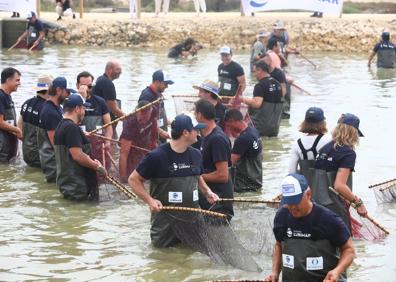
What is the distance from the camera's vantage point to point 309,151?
988 centimetres

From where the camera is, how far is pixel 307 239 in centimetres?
720

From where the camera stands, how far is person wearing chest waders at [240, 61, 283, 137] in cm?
1562

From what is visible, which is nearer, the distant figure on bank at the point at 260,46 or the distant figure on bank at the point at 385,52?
the distant figure on bank at the point at 260,46

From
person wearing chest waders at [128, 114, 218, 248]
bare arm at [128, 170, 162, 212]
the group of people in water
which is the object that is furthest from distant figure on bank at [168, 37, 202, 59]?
bare arm at [128, 170, 162, 212]

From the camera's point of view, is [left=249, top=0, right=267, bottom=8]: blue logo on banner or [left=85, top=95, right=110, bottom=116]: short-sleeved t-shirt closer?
[left=85, top=95, right=110, bottom=116]: short-sleeved t-shirt

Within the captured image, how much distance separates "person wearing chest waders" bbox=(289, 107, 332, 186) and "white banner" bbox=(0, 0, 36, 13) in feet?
79.5

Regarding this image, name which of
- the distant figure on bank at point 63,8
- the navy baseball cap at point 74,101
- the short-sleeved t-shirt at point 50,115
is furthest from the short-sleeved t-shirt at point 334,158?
the distant figure on bank at point 63,8

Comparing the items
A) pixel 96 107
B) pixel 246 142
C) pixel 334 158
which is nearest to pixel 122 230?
pixel 246 142

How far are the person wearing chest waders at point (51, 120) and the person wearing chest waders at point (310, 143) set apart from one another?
3636mm

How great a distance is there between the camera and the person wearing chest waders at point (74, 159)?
37.0ft

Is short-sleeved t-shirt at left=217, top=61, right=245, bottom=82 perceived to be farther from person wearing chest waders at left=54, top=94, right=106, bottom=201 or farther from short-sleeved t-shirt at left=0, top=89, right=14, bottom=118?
person wearing chest waders at left=54, top=94, right=106, bottom=201

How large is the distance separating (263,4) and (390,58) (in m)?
7.04

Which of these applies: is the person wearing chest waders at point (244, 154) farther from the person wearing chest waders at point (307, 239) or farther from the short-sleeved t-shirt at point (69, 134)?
the person wearing chest waders at point (307, 239)

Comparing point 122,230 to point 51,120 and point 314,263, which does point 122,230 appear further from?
point 314,263
